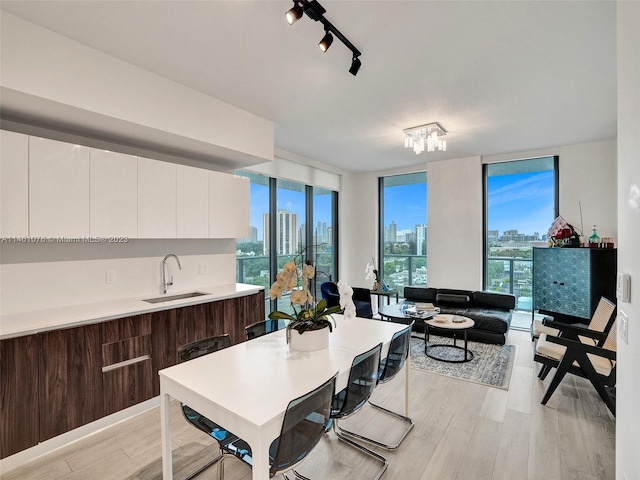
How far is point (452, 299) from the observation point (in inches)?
198

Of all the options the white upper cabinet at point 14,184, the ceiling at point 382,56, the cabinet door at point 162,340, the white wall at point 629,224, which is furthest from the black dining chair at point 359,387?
the white upper cabinet at point 14,184

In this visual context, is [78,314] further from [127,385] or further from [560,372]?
[560,372]

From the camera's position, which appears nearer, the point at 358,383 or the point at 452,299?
the point at 358,383

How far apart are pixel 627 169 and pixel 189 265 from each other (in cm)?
371

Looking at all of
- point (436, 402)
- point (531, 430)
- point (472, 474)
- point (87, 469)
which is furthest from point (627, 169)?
point (87, 469)

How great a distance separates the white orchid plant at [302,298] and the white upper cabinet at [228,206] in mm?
1834

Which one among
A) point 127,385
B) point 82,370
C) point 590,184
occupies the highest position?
point 590,184

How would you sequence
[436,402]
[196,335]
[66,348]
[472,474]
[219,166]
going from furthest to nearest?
[219,166] → [196,335] → [436,402] → [66,348] → [472,474]

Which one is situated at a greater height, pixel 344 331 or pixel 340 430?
pixel 344 331

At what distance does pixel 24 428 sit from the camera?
6.79 feet

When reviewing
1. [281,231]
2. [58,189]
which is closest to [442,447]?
[58,189]

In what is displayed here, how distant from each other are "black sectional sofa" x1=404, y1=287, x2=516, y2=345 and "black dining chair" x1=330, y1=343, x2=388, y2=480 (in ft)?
9.72

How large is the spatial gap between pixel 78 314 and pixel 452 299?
4.82 m

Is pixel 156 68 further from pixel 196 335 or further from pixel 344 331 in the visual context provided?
pixel 344 331
